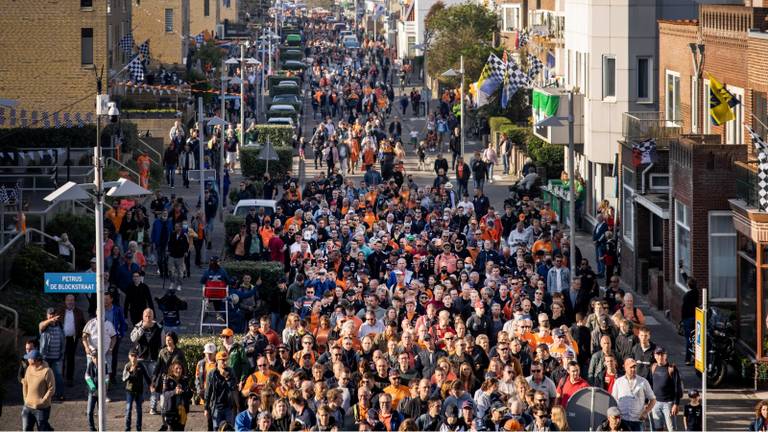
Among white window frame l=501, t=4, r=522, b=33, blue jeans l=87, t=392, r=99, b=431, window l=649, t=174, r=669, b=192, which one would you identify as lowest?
blue jeans l=87, t=392, r=99, b=431

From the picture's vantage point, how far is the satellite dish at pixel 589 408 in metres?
20.8

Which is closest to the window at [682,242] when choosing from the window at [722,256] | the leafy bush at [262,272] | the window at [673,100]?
the window at [722,256]

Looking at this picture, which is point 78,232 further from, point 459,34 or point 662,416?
point 459,34

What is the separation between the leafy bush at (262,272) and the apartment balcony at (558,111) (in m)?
15.3

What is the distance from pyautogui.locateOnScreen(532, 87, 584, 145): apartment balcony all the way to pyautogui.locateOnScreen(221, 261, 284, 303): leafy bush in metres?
15.3

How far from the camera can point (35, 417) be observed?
77.2ft

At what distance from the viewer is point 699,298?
31.1 meters

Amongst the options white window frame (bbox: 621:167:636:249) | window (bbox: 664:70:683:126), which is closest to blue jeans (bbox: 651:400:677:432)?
white window frame (bbox: 621:167:636:249)

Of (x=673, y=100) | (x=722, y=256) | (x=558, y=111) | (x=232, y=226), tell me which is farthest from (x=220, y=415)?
(x=558, y=111)

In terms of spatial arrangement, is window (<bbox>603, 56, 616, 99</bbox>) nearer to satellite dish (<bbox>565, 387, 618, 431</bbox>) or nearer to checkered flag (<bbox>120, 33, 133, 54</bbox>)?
satellite dish (<bbox>565, 387, 618, 431</bbox>)

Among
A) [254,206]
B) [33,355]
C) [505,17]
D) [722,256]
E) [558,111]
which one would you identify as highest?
[505,17]

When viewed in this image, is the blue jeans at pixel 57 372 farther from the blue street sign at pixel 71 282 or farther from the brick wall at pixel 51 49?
the brick wall at pixel 51 49

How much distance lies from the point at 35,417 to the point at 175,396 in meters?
1.94

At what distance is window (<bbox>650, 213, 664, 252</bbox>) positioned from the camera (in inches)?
1489
